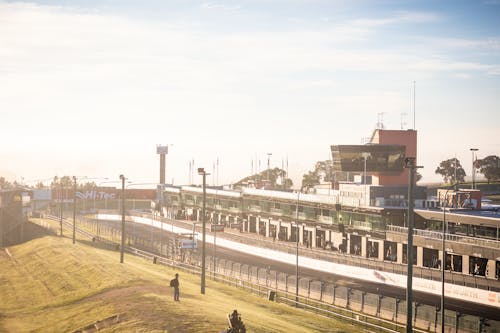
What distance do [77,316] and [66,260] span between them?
37.8 meters

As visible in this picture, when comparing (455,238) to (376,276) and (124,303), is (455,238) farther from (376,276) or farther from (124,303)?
(124,303)

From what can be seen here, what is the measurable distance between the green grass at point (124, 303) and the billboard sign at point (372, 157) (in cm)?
5118

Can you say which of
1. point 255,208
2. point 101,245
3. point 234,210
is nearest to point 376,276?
point 101,245

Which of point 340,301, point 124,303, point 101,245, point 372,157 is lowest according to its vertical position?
point 101,245

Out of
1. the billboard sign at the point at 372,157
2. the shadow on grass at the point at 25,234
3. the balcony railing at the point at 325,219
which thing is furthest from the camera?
the shadow on grass at the point at 25,234

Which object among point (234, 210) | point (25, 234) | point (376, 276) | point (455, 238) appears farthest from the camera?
point (234, 210)

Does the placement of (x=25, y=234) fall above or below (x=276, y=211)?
below

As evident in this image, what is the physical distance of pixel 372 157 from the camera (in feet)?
401

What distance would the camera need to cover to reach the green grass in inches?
1703

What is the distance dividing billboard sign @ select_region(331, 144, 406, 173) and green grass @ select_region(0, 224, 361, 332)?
51175mm

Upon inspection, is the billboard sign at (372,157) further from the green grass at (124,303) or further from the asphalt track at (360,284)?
the green grass at (124,303)

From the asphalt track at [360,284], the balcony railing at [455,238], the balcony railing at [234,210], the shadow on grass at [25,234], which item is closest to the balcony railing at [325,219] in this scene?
the asphalt track at [360,284]

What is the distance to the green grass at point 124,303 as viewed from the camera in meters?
43.2

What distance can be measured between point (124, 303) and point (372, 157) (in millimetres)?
81191
